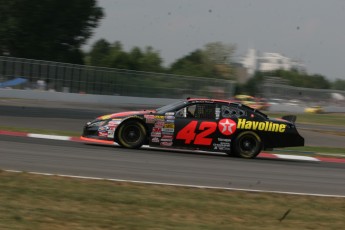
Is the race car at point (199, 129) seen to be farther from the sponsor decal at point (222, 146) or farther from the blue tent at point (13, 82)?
the blue tent at point (13, 82)

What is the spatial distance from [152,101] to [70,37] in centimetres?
1733

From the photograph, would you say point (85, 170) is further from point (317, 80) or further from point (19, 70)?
point (317, 80)

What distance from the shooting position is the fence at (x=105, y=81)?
127ft

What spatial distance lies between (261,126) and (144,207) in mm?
6801

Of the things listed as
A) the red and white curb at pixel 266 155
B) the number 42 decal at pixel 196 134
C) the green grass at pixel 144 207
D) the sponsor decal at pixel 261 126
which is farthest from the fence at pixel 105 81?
the green grass at pixel 144 207

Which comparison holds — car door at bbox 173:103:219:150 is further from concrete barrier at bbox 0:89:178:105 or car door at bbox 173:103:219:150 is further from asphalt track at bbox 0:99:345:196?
concrete barrier at bbox 0:89:178:105

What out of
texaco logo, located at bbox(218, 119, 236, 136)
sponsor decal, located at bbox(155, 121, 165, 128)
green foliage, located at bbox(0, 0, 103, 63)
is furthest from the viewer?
green foliage, located at bbox(0, 0, 103, 63)

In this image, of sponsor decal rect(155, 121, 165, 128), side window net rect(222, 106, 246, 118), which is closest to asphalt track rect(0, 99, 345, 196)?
sponsor decal rect(155, 121, 165, 128)

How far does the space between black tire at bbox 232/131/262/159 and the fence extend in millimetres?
27997

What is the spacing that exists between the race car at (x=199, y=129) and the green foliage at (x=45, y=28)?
141ft

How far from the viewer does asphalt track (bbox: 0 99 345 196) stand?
8.91 meters

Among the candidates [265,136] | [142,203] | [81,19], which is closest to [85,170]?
[142,203]

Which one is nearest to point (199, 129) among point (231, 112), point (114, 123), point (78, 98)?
point (231, 112)

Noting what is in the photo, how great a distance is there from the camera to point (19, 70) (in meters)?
38.3
